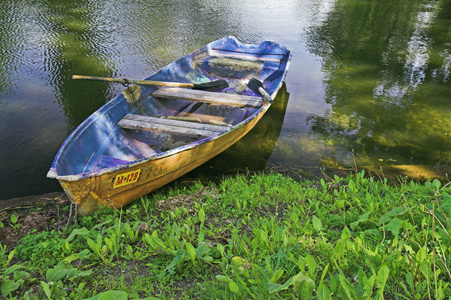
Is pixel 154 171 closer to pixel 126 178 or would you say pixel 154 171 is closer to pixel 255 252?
pixel 126 178

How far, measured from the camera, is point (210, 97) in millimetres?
5457

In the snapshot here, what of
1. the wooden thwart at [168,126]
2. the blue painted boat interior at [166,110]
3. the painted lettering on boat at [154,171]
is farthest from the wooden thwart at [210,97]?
the painted lettering on boat at [154,171]

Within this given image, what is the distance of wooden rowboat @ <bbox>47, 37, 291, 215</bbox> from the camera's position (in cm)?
340

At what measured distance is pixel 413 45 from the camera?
9.70 meters

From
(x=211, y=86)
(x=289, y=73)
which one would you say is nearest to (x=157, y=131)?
(x=211, y=86)

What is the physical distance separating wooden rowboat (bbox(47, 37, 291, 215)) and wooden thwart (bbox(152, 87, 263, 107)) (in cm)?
2

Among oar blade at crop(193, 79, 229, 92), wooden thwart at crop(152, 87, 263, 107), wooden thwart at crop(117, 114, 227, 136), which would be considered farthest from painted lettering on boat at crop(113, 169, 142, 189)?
oar blade at crop(193, 79, 229, 92)

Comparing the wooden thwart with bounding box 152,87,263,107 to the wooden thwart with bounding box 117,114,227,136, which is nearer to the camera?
the wooden thwart with bounding box 117,114,227,136

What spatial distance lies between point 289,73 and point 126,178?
5.63 meters

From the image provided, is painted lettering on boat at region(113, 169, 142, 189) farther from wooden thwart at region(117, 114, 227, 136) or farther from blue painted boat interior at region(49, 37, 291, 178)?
wooden thwart at region(117, 114, 227, 136)

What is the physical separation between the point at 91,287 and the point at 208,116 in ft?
11.7

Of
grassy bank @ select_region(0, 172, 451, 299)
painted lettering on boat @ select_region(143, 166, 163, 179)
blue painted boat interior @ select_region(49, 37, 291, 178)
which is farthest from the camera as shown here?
blue painted boat interior @ select_region(49, 37, 291, 178)

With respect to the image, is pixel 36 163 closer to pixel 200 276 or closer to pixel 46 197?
pixel 46 197

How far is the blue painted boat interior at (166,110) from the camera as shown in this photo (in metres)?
3.87
